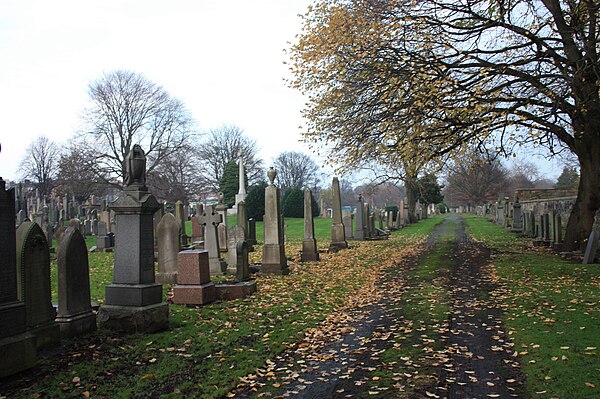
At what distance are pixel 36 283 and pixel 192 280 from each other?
11.8 feet

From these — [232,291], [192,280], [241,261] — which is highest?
[241,261]

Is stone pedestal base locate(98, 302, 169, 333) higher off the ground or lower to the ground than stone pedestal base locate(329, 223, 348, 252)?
lower

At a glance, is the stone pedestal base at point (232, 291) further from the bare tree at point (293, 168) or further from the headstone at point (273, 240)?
the bare tree at point (293, 168)

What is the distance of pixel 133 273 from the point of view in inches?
293

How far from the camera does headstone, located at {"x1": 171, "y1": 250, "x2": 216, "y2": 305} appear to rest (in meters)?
9.34

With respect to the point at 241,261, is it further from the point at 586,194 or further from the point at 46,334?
the point at 586,194

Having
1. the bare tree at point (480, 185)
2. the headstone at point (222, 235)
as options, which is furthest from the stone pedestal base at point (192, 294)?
the bare tree at point (480, 185)

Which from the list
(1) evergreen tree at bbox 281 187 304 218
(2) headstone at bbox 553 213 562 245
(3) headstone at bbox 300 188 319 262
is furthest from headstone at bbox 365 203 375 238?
(1) evergreen tree at bbox 281 187 304 218

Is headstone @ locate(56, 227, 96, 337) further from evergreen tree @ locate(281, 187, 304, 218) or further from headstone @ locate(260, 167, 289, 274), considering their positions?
evergreen tree @ locate(281, 187, 304, 218)

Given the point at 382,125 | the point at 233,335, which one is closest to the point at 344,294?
the point at 233,335

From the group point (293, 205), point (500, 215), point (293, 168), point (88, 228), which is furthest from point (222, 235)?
point (293, 168)

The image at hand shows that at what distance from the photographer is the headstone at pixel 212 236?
1306 cm

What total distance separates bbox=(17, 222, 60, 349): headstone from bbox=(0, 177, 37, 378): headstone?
0.54 meters

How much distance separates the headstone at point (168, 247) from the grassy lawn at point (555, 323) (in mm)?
7342
